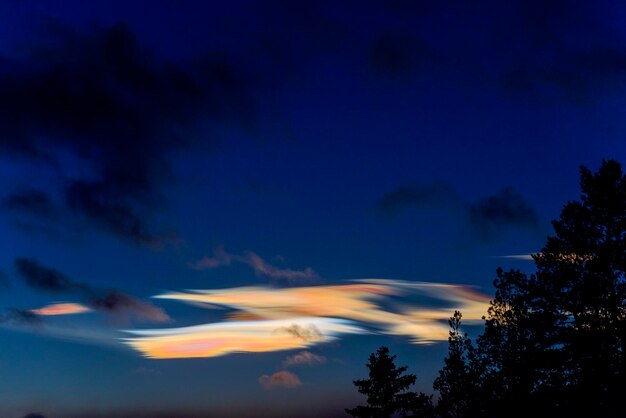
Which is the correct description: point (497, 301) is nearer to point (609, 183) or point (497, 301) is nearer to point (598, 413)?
point (609, 183)

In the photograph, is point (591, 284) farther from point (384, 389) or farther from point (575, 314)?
point (384, 389)

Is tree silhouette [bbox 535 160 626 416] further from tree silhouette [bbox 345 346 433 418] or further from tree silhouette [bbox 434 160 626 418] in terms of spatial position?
tree silhouette [bbox 345 346 433 418]

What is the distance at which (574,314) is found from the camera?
3447 cm

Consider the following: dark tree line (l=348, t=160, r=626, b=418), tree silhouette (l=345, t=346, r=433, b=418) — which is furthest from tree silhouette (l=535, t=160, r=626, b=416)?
tree silhouette (l=345, t=346, r=433, b=418)

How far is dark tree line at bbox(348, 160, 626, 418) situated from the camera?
33.1 meters

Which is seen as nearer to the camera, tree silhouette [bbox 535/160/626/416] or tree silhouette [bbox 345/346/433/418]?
tree silhouette [bbox 535/160/626/416]

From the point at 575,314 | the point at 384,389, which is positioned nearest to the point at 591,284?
the point at 575,314

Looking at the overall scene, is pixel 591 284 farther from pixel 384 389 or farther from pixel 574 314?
pixel 384 389

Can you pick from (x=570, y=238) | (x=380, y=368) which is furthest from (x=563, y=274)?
(x=380, y=368)

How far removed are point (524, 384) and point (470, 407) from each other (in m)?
9.25

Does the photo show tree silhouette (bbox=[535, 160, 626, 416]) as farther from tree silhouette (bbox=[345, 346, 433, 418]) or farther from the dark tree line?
tree silhouette (bbox=[345, 346, 433, 418])

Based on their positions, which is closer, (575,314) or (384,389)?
(575,314)

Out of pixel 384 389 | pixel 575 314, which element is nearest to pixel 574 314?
pixel 575 314

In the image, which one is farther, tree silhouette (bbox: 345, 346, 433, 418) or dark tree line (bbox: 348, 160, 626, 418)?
tree silhouette (bbox: 345, 346, 433, 418)
